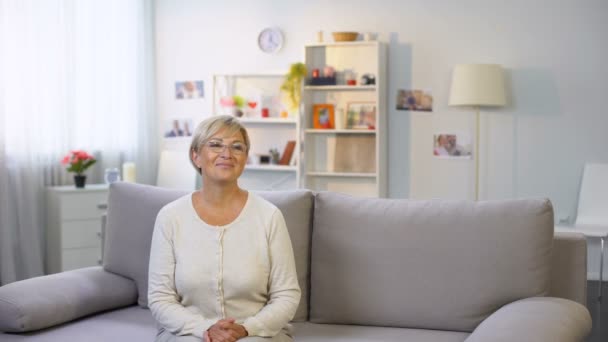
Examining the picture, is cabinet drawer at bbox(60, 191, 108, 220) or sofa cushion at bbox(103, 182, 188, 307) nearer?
sofa cushion at bbox(103, 182, 188, 307)

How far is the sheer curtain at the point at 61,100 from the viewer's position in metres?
5.74

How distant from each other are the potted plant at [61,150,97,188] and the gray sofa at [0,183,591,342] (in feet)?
9.84

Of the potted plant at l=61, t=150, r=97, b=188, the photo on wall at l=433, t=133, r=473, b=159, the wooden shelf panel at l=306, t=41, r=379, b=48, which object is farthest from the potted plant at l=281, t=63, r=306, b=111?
the potted plant at l=61, t=150, r=97, b=188

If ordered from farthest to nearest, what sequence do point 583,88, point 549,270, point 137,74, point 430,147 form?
point 137,74 < point 430,147 < point 583,88 < point 549,270

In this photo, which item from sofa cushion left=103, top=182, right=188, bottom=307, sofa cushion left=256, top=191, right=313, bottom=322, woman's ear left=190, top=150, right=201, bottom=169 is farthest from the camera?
sofa cushion left=103, top=182, right=188, bottom=307

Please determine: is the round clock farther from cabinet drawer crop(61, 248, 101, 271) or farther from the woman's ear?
the woman's ear

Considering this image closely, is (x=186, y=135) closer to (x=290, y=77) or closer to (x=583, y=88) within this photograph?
(x=290, y=77)

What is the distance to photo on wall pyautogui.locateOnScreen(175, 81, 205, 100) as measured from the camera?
705cm

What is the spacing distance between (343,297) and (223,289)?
0.53 meters

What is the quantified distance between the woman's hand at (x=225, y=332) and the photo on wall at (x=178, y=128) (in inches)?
190

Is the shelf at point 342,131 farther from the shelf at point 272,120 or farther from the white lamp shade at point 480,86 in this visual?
the white lamp shade at point 480,86

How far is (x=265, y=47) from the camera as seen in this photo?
6770 mm

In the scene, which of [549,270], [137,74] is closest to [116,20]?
[137,74]

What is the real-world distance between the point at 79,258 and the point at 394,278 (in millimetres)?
3630
